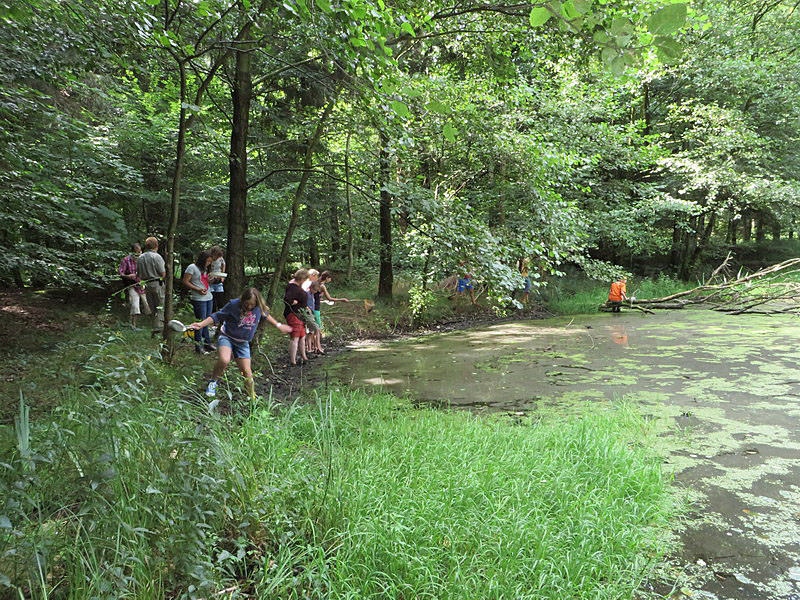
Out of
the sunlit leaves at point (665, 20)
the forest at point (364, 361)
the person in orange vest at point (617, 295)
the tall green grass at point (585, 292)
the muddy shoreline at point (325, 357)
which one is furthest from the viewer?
the tall green grass at point (585, 292)

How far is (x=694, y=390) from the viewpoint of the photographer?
644cm

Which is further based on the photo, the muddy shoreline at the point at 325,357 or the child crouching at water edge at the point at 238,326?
the muddy shoreline at the point at 325,357

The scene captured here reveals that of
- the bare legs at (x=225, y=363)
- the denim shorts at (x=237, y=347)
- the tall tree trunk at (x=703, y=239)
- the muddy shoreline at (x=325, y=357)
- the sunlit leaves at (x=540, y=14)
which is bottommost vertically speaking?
the muddy shoreline at (x=325, y=357)

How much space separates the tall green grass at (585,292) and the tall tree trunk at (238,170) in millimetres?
11716

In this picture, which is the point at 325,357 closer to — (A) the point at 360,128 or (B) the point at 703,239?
(A) the point at 360,128

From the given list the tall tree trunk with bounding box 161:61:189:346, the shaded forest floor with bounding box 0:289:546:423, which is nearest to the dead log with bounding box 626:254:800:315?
the shaded forest floor with bounding box 0:289:546:423

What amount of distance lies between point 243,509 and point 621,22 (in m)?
2.80

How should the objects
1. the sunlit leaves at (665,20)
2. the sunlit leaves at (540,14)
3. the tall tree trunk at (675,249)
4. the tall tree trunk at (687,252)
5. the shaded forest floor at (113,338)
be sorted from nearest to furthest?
1. the sunlit leaves at (665,20)
2. the sunlit leaves at (540,14)
3. the shaded forest floor at (113,338)
4. the tall tree trunk at (687,252)
5. the tall tree trunk at (675,249)

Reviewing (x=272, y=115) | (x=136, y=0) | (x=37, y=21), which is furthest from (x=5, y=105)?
(x=272, y=115)

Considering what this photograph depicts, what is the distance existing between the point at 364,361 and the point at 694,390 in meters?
5.29

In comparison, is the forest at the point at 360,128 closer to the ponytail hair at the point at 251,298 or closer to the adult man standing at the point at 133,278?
the adult man standing at the point at 133,278

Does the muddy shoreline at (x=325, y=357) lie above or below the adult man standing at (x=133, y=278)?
below

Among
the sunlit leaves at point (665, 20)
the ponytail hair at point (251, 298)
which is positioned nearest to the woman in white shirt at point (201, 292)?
the ponytail hair at point (251, 298)

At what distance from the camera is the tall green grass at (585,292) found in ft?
53.8
